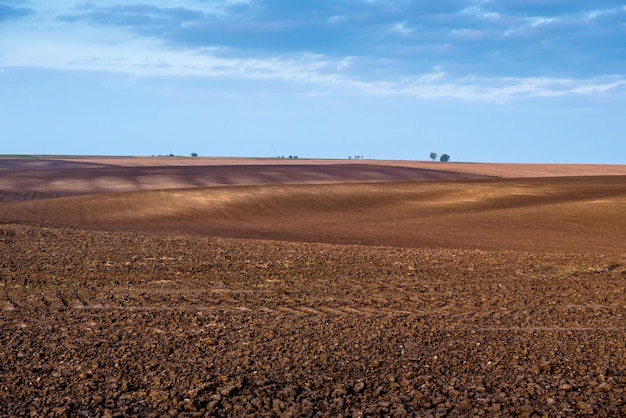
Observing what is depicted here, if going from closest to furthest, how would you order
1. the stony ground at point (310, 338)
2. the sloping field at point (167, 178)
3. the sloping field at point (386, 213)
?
the stony ground at point (310, 338) < the sloping field at point (386, 213) < the sloping field at point (167, 178)

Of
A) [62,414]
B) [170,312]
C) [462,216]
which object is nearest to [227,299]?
[170,312]

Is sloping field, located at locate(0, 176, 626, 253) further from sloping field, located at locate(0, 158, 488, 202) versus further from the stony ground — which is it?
sloping field, located at locate(0, 158, 488, 202)

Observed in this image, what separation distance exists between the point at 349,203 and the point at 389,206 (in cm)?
216

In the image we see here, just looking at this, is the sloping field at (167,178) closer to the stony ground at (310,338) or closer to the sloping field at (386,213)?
the sloping field at (386,213)

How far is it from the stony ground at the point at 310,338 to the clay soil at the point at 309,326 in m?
0.03

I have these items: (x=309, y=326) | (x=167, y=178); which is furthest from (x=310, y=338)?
(x=167, y=178)

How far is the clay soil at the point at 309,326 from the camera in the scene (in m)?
7.43

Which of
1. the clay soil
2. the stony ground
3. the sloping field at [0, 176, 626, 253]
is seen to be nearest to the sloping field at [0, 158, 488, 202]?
the sloping field at [0, 176, 626, 253]

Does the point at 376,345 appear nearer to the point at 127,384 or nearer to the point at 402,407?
the point at 402,407

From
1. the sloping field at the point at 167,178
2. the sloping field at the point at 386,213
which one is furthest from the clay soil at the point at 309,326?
the sloping field at the point at 167,178

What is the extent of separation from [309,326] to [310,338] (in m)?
0.70

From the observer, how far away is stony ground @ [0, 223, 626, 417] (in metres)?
7.37

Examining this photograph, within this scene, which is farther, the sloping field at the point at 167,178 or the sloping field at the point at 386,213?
the sloping field at the point at 167,178

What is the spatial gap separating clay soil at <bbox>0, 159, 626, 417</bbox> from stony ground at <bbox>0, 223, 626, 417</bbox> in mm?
31
